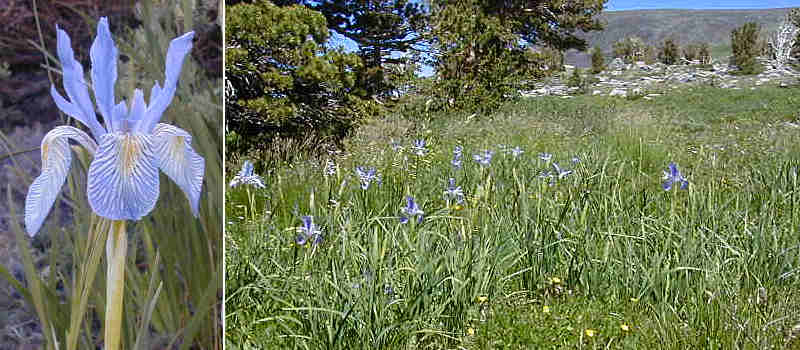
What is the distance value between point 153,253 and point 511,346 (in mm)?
1123

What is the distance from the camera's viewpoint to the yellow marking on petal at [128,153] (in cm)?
102

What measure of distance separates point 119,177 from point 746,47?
Result: 79.4 inches

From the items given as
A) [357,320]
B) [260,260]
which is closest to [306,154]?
[260,260]

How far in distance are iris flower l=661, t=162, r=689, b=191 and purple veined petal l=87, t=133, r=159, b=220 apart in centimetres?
168

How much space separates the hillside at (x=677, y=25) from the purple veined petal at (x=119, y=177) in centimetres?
141

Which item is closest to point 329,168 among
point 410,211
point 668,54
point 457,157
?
point 410,211

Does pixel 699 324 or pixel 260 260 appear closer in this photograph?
pixel 699 324

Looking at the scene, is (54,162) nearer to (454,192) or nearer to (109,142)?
(109,142)

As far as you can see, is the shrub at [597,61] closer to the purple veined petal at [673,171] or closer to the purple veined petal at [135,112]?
the purple veined petal at [673,171]

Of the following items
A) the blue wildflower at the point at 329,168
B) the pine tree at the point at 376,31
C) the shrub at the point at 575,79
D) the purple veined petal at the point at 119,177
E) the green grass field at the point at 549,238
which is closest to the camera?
the purple veined petal at the point at 119,177

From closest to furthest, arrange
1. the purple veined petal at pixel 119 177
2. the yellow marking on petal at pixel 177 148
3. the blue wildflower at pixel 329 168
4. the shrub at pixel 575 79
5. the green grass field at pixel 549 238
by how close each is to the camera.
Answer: the purple veined petal at pixel 119 177
the yellow marking on petal at pixel 177 148
the green grass field at pixel 549 238
the shrub at pixel 575 79
the blue wildflower at pixel 329 168

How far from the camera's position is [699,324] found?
1799mm

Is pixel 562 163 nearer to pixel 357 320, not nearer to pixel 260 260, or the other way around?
pixel 357 320

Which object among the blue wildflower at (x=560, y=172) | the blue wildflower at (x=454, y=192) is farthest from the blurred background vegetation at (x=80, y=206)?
the blue wildflower at (x=560, y=172)
